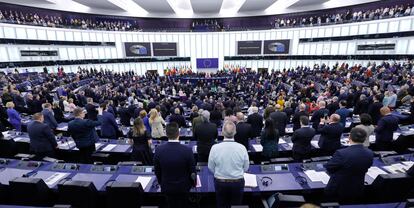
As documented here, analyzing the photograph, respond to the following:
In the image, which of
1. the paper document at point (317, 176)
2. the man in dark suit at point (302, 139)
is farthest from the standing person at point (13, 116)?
the paper document at point (317, 176)

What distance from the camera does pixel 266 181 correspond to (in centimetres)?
365

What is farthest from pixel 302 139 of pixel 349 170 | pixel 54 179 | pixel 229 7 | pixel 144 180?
pixel 229 7

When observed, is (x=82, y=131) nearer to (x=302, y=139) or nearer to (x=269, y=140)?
(x=269, y=140)

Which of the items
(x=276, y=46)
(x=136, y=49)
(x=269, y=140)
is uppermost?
(x=276, y=46)

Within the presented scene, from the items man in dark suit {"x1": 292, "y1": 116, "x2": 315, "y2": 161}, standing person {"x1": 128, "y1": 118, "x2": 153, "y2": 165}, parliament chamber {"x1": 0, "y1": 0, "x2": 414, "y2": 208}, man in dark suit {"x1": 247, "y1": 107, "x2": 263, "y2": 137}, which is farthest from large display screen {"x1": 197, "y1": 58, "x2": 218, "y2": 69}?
standing person {"x1": 128, "y1": 118, "x2": 153, "y2": 165}

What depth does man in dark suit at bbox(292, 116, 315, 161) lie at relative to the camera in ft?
15.2

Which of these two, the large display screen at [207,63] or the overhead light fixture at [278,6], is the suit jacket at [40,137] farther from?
the large display screen at [207,63]

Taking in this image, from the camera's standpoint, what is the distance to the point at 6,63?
17656 millimetres

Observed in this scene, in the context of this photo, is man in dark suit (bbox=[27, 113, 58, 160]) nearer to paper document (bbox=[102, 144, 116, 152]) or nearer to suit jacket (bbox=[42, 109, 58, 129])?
paper document (bbox=[102, 144, 116, 152])

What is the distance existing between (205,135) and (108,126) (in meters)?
3.09

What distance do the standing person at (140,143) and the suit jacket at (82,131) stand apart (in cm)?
105

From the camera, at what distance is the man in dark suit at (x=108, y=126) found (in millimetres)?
5891

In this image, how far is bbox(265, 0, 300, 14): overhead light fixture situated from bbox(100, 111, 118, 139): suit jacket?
938 inches

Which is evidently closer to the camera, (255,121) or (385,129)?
(385,129)
